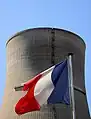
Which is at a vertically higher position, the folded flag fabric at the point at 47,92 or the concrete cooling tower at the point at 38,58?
the concrete cooling tower at the point at 38,58

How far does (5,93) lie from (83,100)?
8.09 ft

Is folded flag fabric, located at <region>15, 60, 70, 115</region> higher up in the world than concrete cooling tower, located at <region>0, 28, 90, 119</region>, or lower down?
lower down

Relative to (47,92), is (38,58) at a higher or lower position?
higher

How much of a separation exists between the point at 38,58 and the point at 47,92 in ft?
12.7

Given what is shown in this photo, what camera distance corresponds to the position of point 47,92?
5711 mm

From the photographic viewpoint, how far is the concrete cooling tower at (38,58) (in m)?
9.36

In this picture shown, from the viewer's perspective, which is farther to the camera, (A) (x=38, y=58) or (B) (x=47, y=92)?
(A) (x=38, y=58)

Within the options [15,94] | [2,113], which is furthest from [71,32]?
[2,113]

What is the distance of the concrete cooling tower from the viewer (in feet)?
30.7

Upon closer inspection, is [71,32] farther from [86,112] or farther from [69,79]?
[69,79]

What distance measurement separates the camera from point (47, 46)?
31.7 ft

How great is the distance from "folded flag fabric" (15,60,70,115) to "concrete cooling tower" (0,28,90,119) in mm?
3414

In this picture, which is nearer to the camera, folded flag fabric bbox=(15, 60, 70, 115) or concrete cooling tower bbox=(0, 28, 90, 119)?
folded flag fabric bbox=(15, 60, 70, 115)

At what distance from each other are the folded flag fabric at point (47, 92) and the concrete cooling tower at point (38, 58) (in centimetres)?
341
